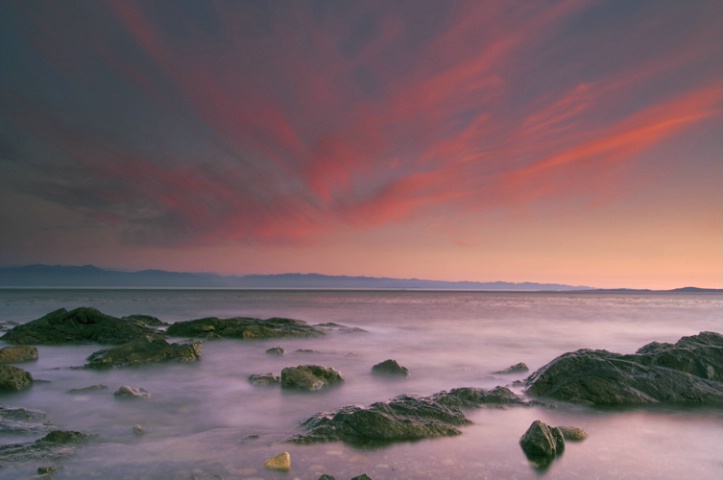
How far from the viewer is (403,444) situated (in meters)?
8.46

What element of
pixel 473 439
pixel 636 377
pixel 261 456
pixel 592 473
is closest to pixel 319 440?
pixel 261 456

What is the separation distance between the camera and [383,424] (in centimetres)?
893

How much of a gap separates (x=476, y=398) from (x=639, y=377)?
4764 millimetres

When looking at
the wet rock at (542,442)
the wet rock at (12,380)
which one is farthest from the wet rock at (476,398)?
the wet rock at (12,380)

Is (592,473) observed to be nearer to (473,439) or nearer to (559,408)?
(473,439)

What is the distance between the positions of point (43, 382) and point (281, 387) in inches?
297

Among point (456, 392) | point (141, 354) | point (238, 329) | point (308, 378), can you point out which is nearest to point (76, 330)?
point (238, 329)

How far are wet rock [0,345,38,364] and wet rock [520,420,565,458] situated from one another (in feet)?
64.4

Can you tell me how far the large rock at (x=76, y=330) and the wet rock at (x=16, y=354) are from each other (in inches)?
179

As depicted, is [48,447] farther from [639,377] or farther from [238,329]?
[238,329]

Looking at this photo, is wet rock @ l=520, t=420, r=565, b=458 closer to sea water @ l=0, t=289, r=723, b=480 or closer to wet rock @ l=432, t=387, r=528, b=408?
sea water @ l=0, t=289, r=723, b=480

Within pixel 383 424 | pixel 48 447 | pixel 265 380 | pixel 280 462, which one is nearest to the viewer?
pixel 280 462

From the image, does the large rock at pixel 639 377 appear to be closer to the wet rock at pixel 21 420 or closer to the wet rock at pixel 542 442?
the wet rock at pixel 542 442

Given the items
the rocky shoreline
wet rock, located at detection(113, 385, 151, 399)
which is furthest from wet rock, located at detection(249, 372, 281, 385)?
wet rock, located at detection(113, 385, 151, 399)
